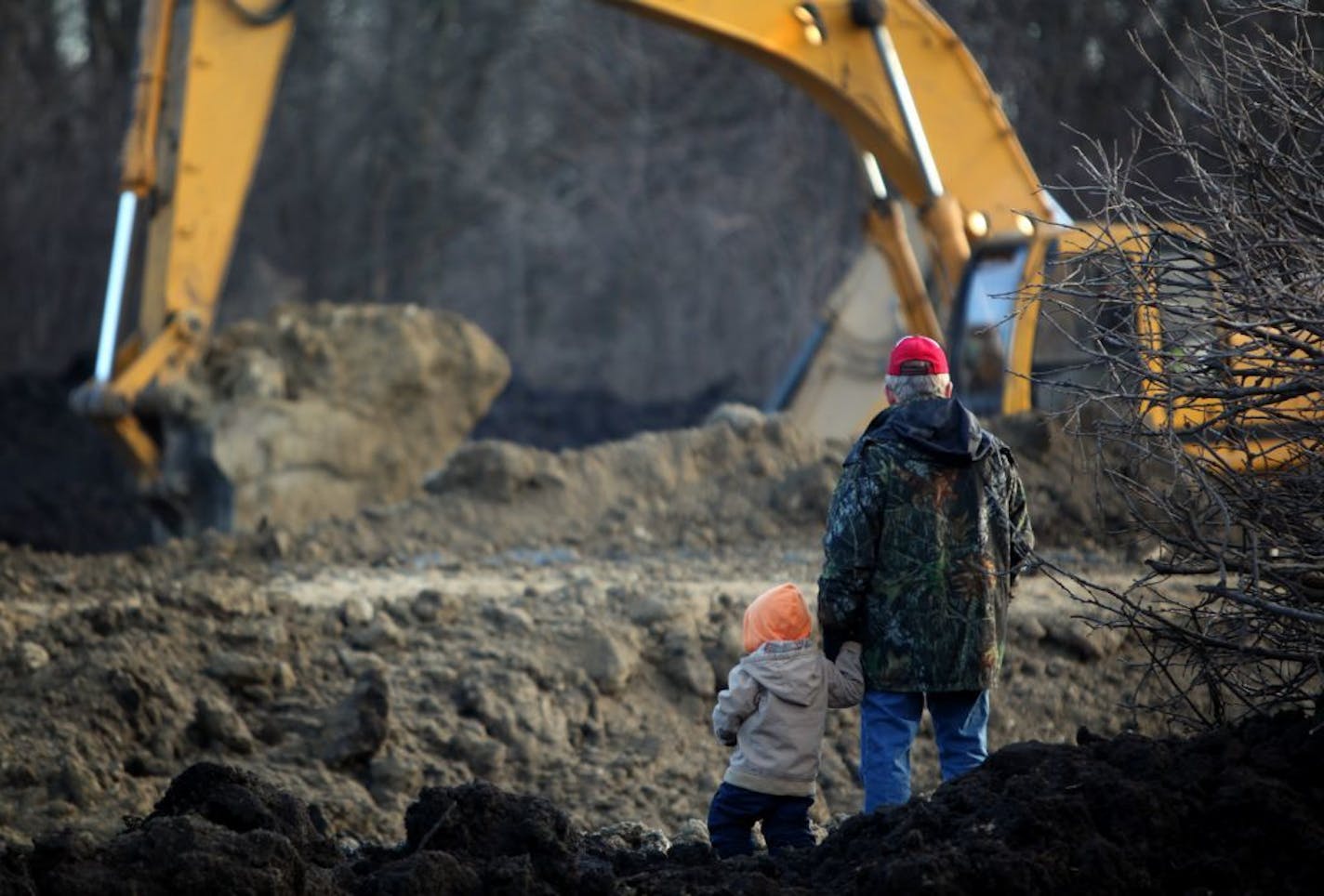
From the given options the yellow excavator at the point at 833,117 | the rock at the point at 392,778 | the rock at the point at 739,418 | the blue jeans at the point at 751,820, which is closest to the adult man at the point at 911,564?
the blue jeans at the point at 751,820

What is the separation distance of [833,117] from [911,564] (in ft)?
23.0

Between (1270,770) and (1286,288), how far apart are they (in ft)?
3.59

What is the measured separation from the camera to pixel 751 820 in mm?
5180

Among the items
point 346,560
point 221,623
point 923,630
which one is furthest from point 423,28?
point 923,630

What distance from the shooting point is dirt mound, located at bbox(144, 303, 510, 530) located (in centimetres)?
1248

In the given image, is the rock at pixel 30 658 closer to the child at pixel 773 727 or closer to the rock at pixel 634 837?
the rock at pixel 634 837

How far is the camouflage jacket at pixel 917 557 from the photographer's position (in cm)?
520

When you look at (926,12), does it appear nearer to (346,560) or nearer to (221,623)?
(346,560)

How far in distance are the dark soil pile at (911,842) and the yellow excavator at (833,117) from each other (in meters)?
6.74

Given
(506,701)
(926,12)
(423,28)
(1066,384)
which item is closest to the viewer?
(1066,384)

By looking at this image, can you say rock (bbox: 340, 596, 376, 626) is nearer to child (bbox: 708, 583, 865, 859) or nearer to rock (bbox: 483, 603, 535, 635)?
rock (bbox: 483, 603, 535, 635)

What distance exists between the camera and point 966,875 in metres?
4.06

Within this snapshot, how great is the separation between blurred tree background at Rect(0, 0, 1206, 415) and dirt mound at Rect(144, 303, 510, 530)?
33.2 feet

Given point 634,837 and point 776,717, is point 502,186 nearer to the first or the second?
point 634,837
